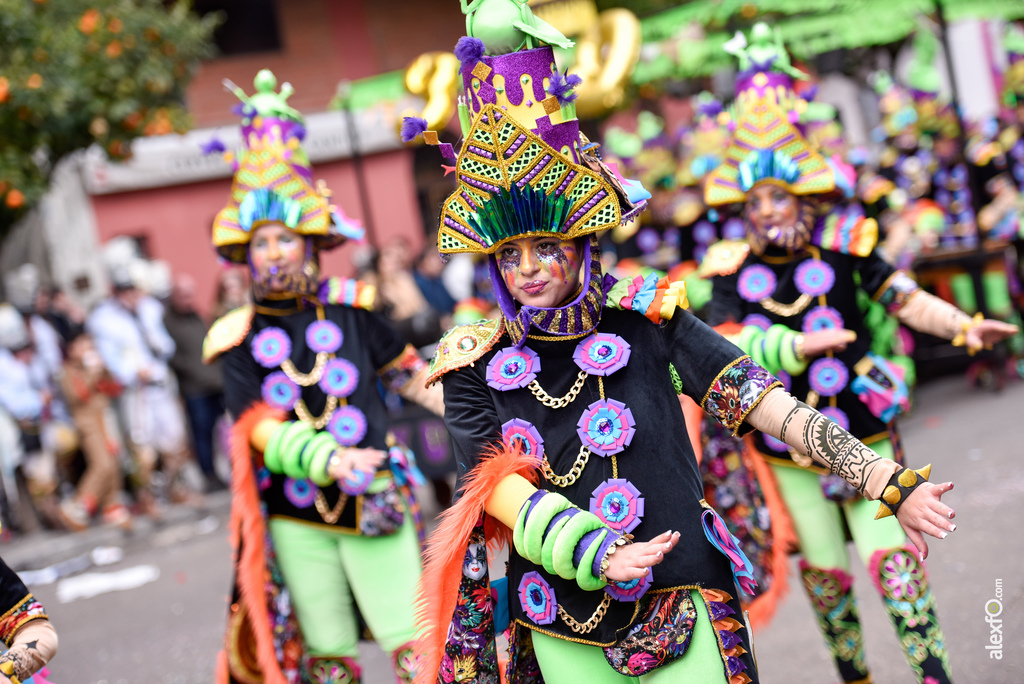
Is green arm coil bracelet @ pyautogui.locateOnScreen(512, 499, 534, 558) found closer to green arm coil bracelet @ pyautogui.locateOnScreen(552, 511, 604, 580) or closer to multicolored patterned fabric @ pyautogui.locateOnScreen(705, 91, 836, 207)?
green arm coil bracelet @ pyautogui.locateOnScreen(552, 511, 604, 580)

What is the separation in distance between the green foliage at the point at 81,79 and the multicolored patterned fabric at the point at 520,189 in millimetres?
6864

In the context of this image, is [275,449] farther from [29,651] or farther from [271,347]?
[29,651]

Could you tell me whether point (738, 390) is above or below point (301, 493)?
above

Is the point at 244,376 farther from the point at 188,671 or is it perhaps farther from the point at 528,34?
the point at 188,671

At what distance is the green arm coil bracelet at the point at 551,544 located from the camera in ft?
7.12

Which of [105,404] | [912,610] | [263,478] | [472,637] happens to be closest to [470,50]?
[472,637]

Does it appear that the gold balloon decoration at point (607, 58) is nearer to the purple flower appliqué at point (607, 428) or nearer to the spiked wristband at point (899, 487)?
the purple flower appliqué at point (607, 428)

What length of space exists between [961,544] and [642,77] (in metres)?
5.90

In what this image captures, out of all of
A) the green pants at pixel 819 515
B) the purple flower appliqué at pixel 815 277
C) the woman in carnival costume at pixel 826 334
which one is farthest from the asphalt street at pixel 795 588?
the purple flower appliqué at pixel 815 277

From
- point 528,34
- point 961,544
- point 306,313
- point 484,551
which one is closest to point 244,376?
point 306,313

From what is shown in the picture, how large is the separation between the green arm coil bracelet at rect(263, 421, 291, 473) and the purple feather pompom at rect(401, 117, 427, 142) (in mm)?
1448

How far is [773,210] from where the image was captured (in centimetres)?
373

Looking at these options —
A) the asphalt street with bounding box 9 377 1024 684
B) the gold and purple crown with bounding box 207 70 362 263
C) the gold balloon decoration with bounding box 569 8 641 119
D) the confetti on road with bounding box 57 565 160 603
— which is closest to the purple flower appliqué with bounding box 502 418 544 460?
the gold and purple crown with bounding box 207 70 362 263

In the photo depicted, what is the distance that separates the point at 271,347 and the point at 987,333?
8.34 ft
